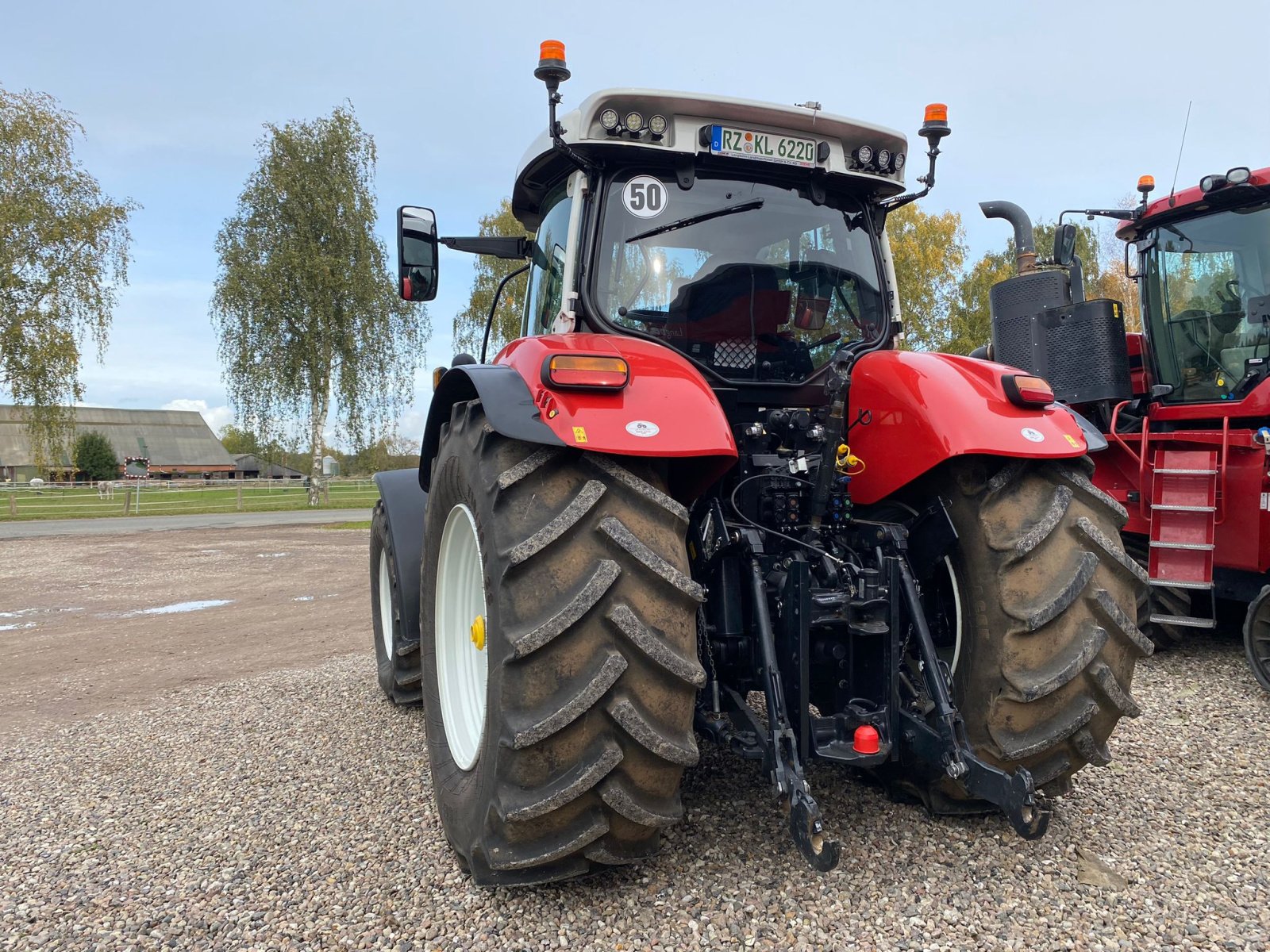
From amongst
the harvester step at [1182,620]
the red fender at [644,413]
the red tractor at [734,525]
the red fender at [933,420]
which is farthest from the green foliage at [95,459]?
the red fender at [933,420]

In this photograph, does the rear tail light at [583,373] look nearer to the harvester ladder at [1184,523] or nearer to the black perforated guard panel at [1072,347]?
the harvester ladder at [1184,523]

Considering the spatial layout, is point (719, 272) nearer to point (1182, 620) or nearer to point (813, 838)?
point (813, 838)

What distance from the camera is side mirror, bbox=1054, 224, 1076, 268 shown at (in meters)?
5.29

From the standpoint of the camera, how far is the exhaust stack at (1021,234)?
5.86 meters

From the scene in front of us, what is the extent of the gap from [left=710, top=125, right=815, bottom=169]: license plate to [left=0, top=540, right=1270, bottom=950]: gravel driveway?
2.19 meters

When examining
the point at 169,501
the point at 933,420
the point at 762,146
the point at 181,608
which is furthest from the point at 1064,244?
the point at 169,501

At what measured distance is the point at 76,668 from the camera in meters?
5.75

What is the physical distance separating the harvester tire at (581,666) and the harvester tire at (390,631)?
191 cm

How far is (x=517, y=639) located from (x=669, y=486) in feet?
2.58

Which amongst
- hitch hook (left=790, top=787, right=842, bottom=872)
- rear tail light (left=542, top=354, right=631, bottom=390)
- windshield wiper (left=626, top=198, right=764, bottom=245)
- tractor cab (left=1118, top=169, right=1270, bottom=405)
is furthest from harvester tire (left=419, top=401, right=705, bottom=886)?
tractor cab (left=1118, top=169, right=1270, bottom=405)

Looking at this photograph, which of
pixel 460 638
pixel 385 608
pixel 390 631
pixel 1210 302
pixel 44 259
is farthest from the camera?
pixel 44 259

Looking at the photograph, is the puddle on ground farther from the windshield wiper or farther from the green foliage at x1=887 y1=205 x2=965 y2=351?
the green foliage at x1=887 y1=205 x2=965 y2=351

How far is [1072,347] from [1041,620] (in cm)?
388

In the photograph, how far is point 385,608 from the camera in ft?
15.6
